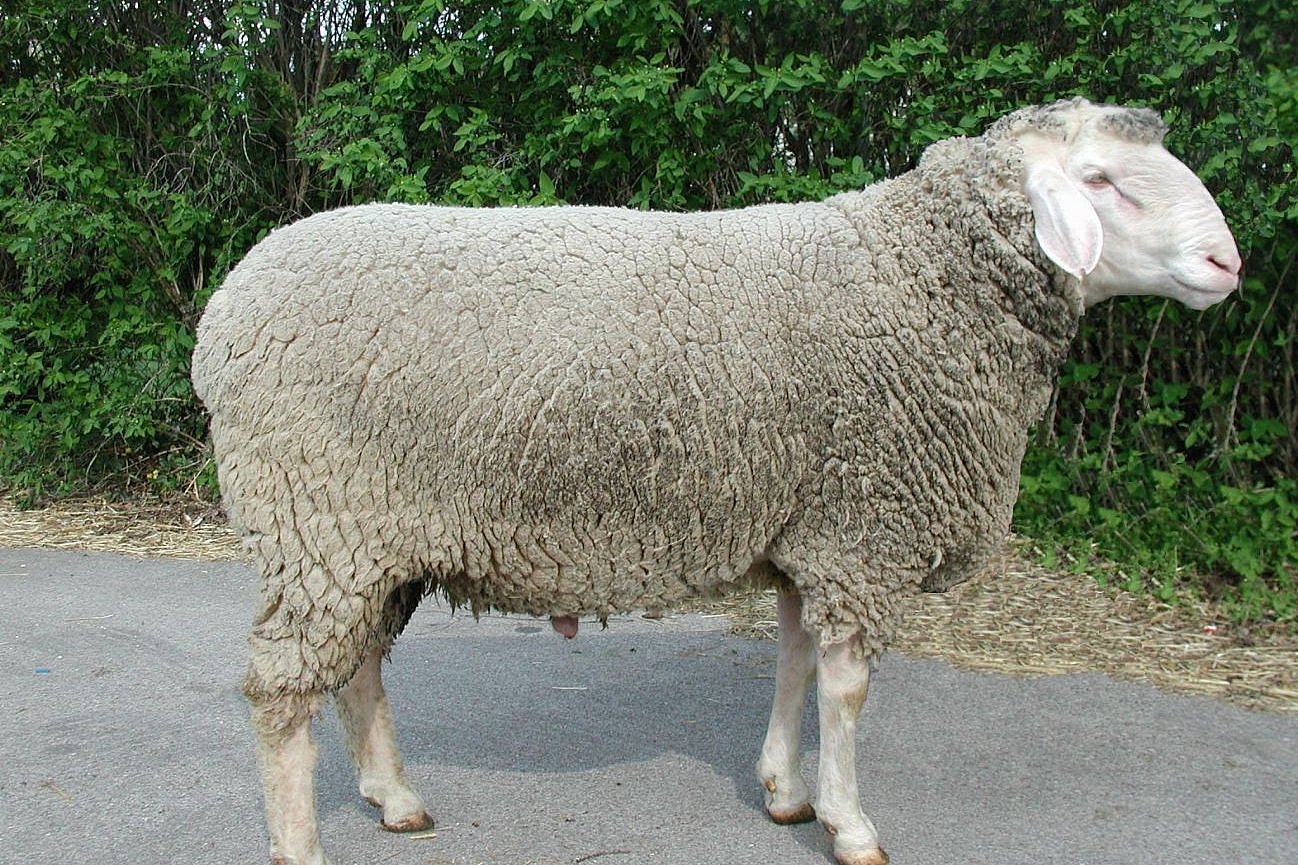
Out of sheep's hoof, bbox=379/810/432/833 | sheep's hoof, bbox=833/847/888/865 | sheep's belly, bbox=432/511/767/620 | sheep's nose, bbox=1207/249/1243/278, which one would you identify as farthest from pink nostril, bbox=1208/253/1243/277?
sheep's hoof, bbox=379/810/432/833

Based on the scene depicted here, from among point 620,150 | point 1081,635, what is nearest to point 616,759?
point 1081,635

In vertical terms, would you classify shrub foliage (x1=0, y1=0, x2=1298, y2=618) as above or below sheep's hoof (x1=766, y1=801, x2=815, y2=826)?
above

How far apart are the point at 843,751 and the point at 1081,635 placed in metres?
Answer: 2.08

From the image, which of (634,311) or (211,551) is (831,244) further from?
(211,551)

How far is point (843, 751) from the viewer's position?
2807mm

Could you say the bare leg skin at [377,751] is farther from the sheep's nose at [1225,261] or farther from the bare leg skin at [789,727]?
the sheep's nose at [1225,261]

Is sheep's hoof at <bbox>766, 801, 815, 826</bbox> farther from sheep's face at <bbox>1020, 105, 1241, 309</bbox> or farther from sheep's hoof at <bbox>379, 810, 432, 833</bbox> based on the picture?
sheep's face at <bbox>1020, 105, 1241, 309</bbox>

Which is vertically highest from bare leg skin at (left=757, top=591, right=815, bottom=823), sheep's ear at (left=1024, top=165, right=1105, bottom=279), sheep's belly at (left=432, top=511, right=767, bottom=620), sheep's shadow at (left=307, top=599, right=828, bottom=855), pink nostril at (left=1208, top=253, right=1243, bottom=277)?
sheep's ear at (left=1024, top=165, right=1105, bottom=279)

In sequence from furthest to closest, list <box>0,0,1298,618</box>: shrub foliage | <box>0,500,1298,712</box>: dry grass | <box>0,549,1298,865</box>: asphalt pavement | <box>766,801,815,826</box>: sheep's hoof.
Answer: <box>0,0,1298,618</box>: shrub foliage < <box>0,500,1298,712</box>: dry grass < <box>766,801,815,826</box>: sheep's hoof < <box>0,549,1298,865</box>: asphalt pavement

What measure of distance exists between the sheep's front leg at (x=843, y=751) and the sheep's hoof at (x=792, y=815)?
0.24 meters

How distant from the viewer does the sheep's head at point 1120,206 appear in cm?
254

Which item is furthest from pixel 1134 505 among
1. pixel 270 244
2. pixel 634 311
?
pixel 270 244

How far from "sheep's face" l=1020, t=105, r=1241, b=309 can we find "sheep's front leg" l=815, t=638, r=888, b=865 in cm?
112

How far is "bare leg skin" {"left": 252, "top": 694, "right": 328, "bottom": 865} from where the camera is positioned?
104 inches
